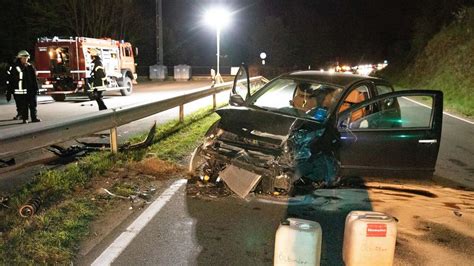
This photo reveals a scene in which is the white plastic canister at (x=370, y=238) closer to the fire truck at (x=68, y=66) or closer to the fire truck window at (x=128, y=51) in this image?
the fire truck at (x=68, y=66)

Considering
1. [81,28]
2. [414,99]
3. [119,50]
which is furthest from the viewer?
[81,28]

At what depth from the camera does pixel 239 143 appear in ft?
19.0

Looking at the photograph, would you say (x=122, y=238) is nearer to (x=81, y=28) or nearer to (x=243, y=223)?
(x=243, y=223)

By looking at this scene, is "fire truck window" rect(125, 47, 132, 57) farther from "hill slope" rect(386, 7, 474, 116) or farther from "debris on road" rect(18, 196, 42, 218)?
"debris on road" rect(18, 196, 42, 218)

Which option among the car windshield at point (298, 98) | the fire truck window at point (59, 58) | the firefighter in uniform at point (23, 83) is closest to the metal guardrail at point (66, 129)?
the car windshield at point (298, 98)

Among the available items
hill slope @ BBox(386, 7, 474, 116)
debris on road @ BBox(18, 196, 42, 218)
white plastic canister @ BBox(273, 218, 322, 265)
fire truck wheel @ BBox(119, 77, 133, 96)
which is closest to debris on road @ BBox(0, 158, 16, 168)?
debris on road @ BBox(18, 196, 42, 218)

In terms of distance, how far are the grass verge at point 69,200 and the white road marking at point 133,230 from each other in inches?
11.2

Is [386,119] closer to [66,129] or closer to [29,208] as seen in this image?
[66,129]

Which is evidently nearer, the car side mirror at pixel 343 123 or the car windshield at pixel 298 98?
the car side mirror at pixel 343 123

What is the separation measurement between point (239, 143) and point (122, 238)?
1878mm

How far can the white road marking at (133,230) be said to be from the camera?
412 centimetres

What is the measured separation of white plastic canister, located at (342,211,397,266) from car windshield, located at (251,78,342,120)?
9.77 ft

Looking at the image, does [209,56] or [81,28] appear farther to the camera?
[209,56]

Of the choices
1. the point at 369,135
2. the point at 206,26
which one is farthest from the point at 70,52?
the point at 206,26
